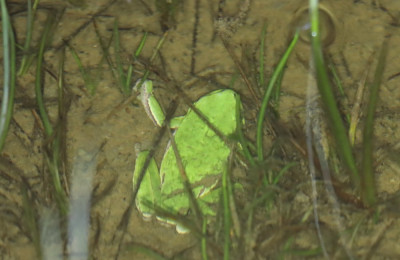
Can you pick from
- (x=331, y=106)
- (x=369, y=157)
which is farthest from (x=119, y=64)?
(x=369, y=157)

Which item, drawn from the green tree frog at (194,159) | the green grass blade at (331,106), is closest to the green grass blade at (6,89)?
the green tree frog at (194,159)

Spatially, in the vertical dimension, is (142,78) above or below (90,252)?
above

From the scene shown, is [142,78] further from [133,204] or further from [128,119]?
[133,204]

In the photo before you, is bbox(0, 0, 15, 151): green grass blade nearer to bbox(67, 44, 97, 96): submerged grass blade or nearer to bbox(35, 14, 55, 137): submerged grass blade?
bbox(35, 14, 55, 137): submerged grass blade

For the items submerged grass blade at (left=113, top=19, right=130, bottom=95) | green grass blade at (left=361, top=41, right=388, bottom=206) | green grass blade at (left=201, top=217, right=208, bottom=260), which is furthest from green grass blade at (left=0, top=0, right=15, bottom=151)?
green grass blade at (left=361, top=41, right=388, bottom=206)

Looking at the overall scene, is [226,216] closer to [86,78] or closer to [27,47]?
[86,78]

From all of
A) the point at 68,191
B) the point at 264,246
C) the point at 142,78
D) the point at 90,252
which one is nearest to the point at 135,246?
the point at 90,252
